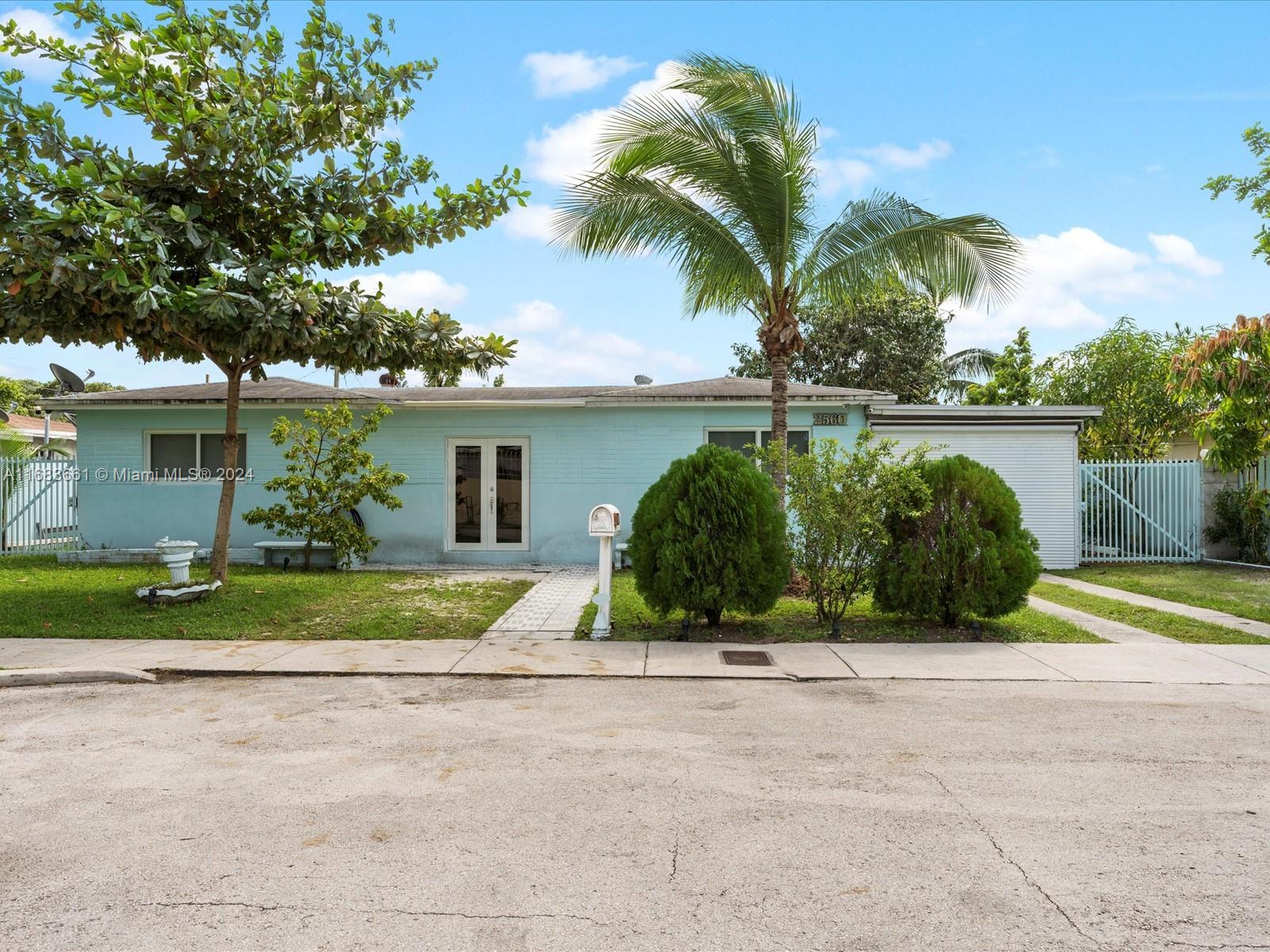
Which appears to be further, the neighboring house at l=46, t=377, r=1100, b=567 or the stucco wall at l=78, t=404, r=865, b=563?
the stucco wall at l=78, t=404, r=865, b=563

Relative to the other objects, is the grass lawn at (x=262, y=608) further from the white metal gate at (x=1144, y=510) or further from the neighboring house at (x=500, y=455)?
the white metal gate at (x=1144, y=510)

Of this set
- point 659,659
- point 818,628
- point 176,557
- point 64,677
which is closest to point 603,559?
point 659,659

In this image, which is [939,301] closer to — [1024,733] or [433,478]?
[1024,733]

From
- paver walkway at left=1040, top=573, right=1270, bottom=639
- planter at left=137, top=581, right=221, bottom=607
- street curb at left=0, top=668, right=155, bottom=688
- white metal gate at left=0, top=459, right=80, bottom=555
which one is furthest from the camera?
white metal gate at left=0, top=459, right=80, bottom=555

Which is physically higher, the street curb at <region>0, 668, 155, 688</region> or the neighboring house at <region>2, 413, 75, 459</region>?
the neighboring house at <region>2, 413, 75, 459</region>

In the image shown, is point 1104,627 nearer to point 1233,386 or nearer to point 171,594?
point 1233,386

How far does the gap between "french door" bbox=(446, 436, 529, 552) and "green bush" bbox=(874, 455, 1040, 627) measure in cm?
794

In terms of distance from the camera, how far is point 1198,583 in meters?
12.3

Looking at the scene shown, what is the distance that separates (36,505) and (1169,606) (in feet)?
66.4

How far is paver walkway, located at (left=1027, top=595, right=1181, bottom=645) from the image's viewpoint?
8289 mm

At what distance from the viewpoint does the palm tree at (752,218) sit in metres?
10.0

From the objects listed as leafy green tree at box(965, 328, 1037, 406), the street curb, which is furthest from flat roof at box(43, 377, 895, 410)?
leafy green tree at box(965, 328, 1037, 406)

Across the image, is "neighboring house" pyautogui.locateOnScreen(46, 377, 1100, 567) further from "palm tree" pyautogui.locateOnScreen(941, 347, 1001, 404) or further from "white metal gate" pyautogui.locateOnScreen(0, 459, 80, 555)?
"palm tree" pyautogui.locateOnScreen(941, 347, 1001, 404)

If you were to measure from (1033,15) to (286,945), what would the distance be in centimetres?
1214
